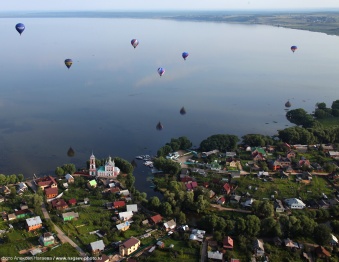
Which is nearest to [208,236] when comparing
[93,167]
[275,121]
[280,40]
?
[93,167]

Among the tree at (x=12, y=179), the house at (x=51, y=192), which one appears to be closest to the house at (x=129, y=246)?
the house at (x=51, y=192)

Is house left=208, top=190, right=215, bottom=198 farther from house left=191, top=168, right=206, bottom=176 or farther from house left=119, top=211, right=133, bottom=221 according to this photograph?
house left=119, top=211, right=133, bottom=221

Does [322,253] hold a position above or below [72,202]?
below

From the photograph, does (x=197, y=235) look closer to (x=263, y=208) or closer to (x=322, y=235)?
(x=263, y=208)

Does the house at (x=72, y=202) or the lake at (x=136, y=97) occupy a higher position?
the lake at (x=136, y=97)

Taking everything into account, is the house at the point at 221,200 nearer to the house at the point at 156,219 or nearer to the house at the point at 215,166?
the house at the point at 156,219

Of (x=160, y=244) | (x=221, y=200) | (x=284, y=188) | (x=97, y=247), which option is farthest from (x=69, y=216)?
(x=284, y=188)
